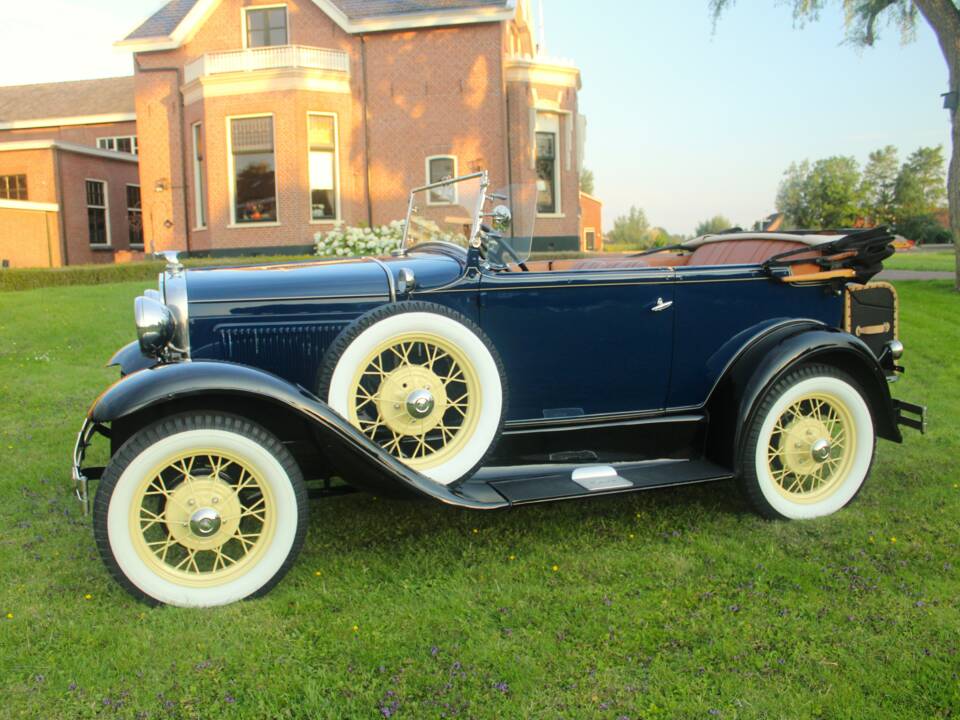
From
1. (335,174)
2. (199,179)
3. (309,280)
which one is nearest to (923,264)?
(335,174)

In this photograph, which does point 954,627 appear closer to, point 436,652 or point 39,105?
point 436,652

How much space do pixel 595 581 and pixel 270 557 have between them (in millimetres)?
1328

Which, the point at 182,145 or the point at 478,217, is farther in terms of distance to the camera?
the point at 182,145

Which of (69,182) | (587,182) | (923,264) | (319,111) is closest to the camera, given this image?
(319,111)

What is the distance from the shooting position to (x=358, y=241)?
16.2 meters

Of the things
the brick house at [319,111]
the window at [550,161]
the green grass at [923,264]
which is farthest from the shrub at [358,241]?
the green grass at [923,264]

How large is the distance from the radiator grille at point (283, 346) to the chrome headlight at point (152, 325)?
0.23 metres

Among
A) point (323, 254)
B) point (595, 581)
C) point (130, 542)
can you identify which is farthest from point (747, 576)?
point (323, 254)

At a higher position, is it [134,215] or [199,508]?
[134,215]

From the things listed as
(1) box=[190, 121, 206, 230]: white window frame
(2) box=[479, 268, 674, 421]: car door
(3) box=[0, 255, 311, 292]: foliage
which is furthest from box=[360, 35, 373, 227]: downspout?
(2) box=[479, 268, 674, 421]: car door

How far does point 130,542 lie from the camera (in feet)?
9.52

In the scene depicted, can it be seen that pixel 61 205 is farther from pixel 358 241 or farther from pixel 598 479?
pixel 598 479

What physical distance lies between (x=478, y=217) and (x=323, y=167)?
615 inches

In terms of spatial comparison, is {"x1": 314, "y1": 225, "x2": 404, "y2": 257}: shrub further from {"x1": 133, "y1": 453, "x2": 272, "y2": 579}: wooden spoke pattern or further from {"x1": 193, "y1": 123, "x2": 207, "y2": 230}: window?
{"x1": 133, "y1": 453, "x2": 272, "y2": 579}: wooden spoke pattern
